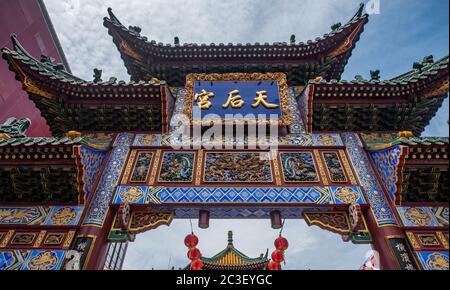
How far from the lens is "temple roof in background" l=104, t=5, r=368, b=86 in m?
8.60

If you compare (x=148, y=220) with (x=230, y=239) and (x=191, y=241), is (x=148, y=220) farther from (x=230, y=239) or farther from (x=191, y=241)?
(x=230, y=239)

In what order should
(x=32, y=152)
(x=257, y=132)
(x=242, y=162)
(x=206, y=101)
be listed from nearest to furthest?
(x=32, y=152)
(x=242, y=162)
(x=257, y=132)
(x=206, y=101)

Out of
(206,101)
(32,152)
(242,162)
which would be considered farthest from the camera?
(206,101)

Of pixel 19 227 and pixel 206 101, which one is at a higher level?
pixel 206 101

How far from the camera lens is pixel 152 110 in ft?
24.3

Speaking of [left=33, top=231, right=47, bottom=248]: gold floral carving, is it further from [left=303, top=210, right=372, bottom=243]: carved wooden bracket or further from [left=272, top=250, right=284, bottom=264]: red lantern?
[left=303, top=210, right=372, bottom=243]: carved wooden bracket

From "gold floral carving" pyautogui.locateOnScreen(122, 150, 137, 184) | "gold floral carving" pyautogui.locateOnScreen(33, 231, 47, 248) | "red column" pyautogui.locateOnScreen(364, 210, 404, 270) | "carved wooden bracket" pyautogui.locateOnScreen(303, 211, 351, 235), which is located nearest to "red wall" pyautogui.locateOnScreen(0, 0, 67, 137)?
"gold floral carving" pyautogui.locateOnScreen(122, 150, 137, 184)

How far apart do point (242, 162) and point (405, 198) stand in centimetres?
306

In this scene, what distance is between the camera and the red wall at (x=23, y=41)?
39.1 feet

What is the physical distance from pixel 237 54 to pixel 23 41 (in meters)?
9.61

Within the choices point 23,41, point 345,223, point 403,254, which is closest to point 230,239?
point 345,223

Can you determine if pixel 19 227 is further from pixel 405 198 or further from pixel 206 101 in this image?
pixel 405 198

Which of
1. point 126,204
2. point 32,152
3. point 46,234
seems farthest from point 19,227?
point 126,204

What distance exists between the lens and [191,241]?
18.2 ft
